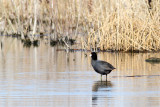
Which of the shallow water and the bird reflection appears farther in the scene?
the bird reflection

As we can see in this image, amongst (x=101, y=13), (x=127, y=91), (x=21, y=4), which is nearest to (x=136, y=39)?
(x=101, y=13)

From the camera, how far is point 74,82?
444 inches

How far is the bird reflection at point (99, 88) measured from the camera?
364 inches

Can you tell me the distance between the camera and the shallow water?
872cm

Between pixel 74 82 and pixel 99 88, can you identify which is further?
pixel 74 82

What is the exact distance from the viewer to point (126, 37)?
1814 cm

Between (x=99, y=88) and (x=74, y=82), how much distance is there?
1.05 metres

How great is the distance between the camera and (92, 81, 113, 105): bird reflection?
30.4ft

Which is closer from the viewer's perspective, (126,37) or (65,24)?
(126,37)

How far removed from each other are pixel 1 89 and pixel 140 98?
2.75 meters

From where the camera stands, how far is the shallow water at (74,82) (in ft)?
28.6

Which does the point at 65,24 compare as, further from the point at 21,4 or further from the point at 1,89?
the point at 1,89

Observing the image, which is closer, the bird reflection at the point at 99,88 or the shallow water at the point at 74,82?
the shallow water at the point at 74,82

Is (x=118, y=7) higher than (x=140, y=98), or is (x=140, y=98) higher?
(x=118, y=7)
